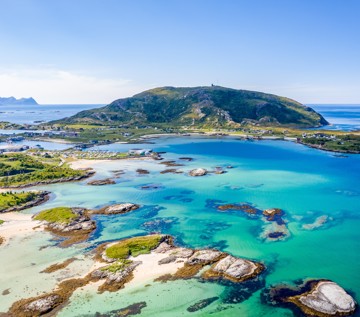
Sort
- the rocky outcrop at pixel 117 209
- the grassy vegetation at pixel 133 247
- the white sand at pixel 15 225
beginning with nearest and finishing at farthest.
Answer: the grassy vegetation at pixel 133 247 < the white sand at pixel 15 225 < the rocky outcrop at pixel 117 209

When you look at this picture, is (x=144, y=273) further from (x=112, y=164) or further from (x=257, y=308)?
(x=112, y=164)

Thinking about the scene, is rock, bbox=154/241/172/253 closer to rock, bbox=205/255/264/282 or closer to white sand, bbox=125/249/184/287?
white sand, bbox=125/249/184/287

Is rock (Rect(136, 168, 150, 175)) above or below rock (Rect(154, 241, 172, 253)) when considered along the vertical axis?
above

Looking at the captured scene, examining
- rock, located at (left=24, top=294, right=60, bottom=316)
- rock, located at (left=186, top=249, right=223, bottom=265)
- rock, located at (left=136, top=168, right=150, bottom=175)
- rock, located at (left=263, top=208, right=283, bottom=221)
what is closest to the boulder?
rock, located at (left=186, top=249, right=223, bottom=265)

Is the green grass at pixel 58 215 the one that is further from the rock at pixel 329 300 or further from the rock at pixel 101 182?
the rock at pixel 329 300

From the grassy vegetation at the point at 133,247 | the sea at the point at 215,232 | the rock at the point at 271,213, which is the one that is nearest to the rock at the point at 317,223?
the sea at the point at 215,232
